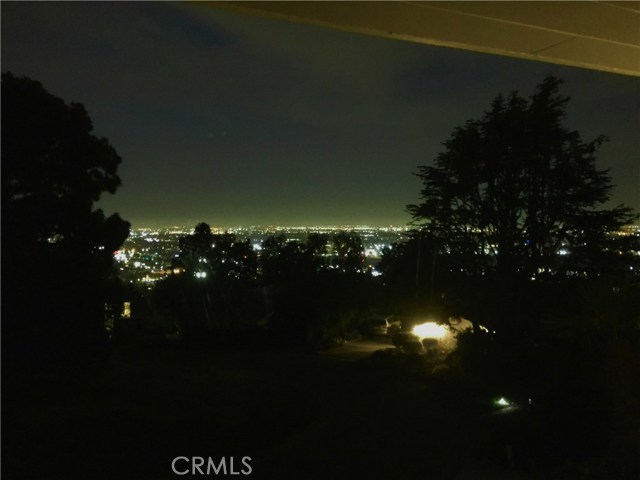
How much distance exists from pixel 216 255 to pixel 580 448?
2237cm

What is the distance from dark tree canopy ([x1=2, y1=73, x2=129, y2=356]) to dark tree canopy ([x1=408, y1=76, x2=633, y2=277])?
6.92 metres

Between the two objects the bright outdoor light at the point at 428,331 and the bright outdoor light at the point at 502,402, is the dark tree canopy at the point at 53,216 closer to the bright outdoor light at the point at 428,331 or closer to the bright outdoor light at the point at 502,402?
the bright outdoor light at the point at 502,402

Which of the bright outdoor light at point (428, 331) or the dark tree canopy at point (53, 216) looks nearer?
the dark tree canopy at point (53, 216)

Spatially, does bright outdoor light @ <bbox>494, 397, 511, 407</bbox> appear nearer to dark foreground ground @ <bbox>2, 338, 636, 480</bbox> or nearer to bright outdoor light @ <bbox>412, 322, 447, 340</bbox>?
dark foreground ground @ <bbox>2, 338, 636, 480</bbox>

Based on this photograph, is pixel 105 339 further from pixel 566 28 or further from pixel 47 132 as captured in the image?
pixel 566 28

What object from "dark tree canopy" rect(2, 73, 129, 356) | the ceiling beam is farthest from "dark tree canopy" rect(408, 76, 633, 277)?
the ceiling beam

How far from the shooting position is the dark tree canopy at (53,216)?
25.9 ft

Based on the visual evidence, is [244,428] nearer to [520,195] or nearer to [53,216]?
[53,216]

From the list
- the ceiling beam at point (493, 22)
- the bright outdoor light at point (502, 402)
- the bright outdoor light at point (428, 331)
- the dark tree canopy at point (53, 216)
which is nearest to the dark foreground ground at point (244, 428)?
the bright outdoor light at point (502, 402)

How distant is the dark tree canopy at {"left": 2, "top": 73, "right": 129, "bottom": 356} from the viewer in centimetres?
790

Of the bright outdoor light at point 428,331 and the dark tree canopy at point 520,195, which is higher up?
the dark tree canopy at point 520,195

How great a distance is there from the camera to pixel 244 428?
27.3ft

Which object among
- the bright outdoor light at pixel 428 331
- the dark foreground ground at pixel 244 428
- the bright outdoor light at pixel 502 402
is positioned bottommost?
the dark foreground ground at pixel 244 428

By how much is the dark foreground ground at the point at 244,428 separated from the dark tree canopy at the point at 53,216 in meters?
1.22
